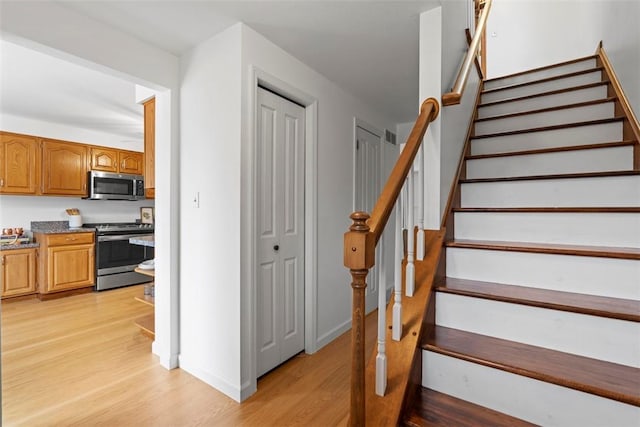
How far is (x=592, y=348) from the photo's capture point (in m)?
1.14

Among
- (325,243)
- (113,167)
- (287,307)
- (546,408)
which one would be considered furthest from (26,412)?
(113,167)

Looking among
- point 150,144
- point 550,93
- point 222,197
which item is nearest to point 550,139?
point 550,93

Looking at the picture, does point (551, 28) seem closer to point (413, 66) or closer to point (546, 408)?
point (413, 66)

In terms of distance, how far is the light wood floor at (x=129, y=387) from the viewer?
1.75 m

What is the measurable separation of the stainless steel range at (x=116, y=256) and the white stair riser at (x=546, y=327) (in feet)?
15.1

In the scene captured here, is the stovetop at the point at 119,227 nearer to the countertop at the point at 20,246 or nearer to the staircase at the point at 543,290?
the countertop at the point at 20,246

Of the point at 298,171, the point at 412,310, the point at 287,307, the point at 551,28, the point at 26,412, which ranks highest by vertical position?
the point at 551,28

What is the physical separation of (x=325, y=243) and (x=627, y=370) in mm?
1965

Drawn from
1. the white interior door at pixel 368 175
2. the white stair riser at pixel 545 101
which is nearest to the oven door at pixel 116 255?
the white interior door at pixel 368 175

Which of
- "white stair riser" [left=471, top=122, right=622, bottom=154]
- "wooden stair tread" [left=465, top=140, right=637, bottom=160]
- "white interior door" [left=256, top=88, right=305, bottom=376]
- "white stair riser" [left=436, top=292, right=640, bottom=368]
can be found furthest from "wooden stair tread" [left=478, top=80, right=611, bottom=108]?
"white stair riser" [left=436, top=292, right=640, bottom=368]

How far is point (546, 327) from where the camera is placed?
1.21 meters

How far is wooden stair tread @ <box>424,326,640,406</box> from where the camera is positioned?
97cm

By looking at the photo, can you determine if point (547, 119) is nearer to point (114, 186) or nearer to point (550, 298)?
point (550, 298)

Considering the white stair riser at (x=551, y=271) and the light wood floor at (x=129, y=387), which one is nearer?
the white stair riser at (x=551, y=271)
